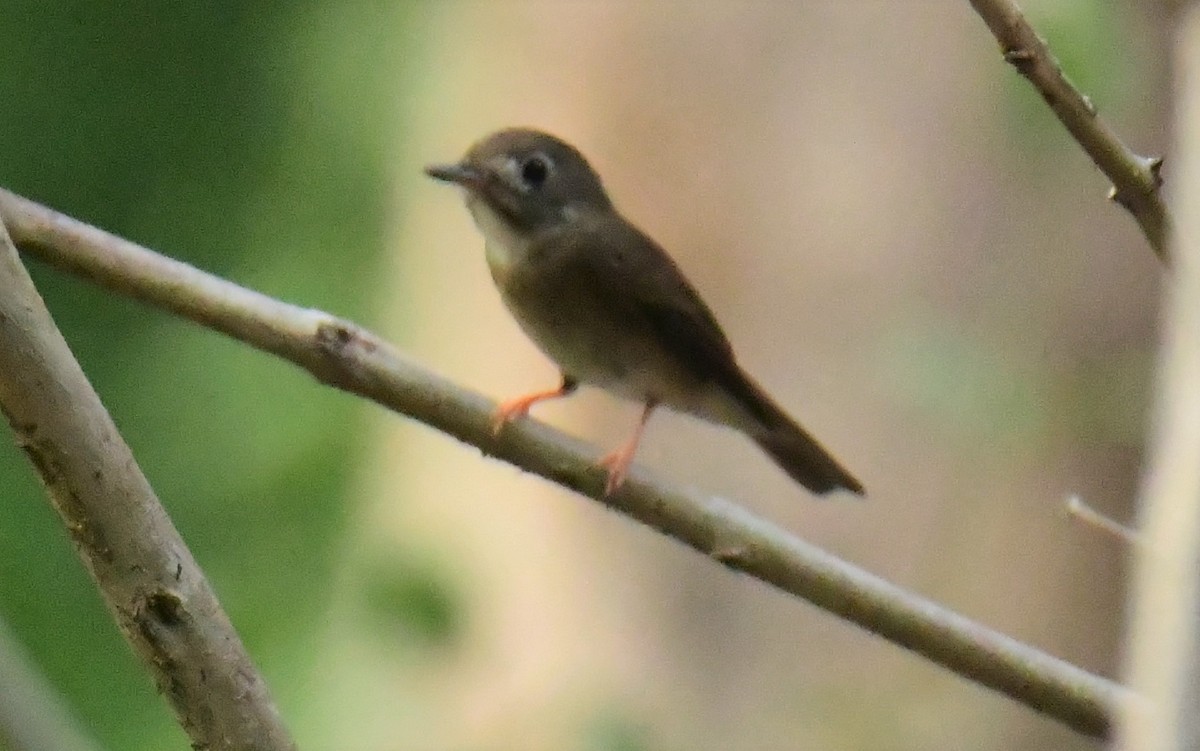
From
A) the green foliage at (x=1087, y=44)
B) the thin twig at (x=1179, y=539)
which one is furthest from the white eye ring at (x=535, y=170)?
the thin twig at (x=1179, y=539)

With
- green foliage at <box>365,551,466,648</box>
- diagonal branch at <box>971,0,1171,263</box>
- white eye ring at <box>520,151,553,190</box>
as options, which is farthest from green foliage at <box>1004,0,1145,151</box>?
green foliage at <box>365,551,466,648</box>

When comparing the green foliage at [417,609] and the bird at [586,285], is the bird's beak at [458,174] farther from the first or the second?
the green foliage at [417,609]

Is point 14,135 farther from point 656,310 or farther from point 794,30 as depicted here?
point 656,310

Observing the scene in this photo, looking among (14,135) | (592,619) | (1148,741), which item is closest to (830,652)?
(592,619)

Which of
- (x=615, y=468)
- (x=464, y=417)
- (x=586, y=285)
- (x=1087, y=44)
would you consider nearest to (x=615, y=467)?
(x=615, y=468)

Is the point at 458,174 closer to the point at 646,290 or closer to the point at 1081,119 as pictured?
the point at 646,290

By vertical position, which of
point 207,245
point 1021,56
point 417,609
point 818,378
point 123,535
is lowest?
point 417,609

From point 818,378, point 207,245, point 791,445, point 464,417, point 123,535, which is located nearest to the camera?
point 123,535
